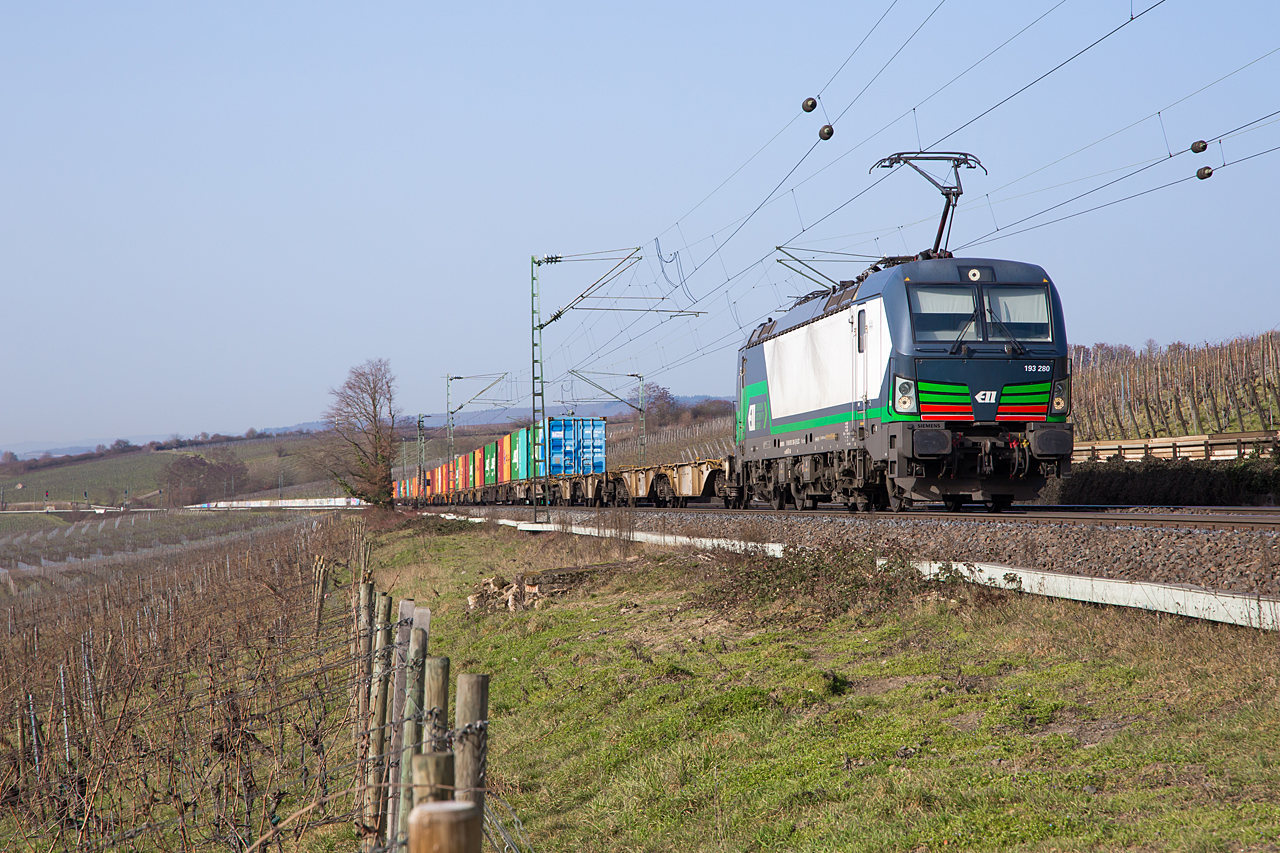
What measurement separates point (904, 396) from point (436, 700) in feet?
A: 40.4

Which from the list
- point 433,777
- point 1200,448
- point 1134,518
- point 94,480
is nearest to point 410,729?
point 433,777

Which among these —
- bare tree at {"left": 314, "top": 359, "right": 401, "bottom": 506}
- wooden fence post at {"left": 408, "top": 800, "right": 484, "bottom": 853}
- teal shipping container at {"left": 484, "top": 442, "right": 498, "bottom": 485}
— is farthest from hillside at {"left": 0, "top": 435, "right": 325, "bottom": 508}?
wooden fence post at {"left": 408, "top": 800, "right": 484, "bottom": 853}

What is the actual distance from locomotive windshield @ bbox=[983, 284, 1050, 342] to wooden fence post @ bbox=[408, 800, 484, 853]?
14.9 metres

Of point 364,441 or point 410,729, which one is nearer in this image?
point 410,729

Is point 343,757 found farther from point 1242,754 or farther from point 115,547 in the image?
point 115,547

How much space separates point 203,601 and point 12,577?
1332 inches

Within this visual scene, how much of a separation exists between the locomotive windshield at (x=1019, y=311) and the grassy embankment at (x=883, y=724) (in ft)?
19.8

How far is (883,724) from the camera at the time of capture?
6848 millimetres

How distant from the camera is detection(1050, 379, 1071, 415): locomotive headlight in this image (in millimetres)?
15523

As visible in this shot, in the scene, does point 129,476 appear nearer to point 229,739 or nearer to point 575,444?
point 575,444

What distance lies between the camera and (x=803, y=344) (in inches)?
789

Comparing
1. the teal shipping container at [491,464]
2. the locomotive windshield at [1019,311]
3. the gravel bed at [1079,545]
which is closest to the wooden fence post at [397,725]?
the gravel bed at [1079,545]

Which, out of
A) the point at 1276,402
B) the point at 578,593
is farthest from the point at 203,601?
the point at 1276,402

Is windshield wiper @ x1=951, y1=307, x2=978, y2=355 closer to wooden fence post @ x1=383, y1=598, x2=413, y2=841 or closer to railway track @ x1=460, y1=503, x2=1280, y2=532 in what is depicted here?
railway track @ x1=460, y1=503, x2=1280, y2=532
